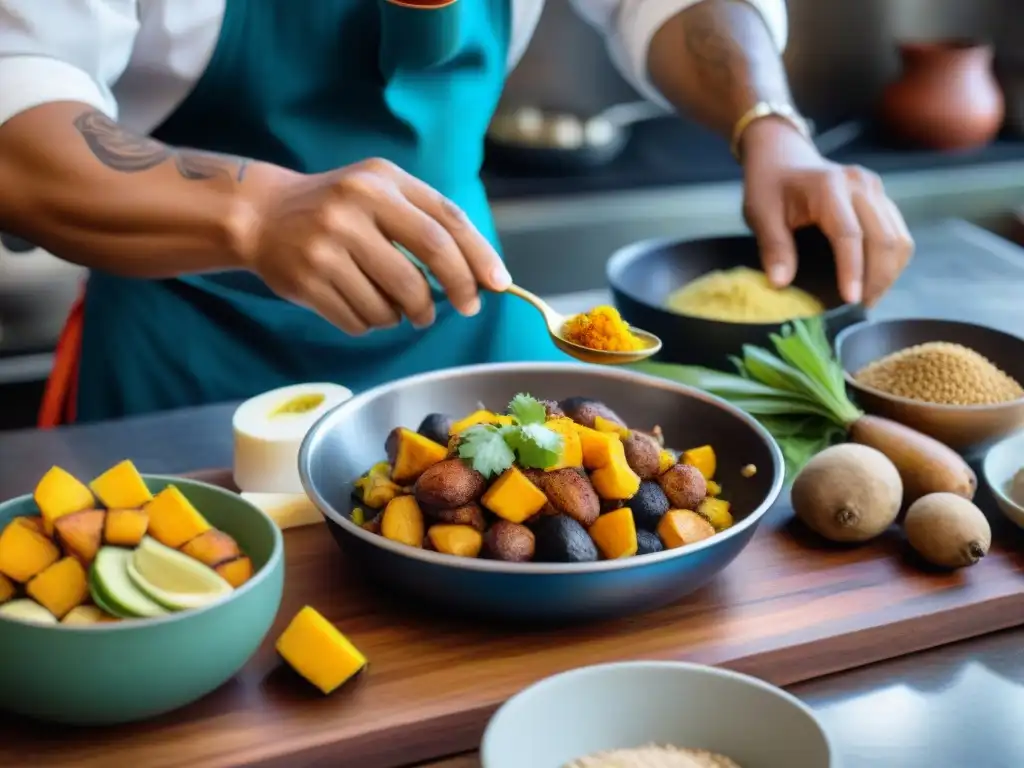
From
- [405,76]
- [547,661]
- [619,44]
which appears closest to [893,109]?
[619,44]

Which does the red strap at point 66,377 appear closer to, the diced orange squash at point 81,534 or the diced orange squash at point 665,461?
the diced orange squash at point 81,534

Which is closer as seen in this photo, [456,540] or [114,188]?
[456,540]

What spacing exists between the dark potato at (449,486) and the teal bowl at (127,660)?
169 millimetres

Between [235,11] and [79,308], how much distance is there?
1.72 ft

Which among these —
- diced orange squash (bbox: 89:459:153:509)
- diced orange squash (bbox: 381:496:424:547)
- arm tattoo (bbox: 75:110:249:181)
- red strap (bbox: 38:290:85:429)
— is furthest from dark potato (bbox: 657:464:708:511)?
red strap (bbox: 38:290:85:429)

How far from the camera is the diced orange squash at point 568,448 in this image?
108cm

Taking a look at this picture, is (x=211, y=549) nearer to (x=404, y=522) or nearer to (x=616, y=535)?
(x=404, y=522)

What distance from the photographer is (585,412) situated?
46.9 inches

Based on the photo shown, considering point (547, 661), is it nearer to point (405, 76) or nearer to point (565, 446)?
point (565, 446)

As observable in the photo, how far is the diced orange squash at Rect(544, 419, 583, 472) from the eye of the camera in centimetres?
108

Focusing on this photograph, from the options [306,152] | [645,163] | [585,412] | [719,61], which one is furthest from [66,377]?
[645,163]

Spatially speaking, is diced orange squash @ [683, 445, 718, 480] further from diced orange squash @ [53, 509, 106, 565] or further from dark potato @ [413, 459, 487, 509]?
diced orange squash @ [53, 509, 106, 565]

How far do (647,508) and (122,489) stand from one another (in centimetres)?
47

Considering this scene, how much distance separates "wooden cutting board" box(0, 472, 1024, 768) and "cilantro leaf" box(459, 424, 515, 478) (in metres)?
0.15
